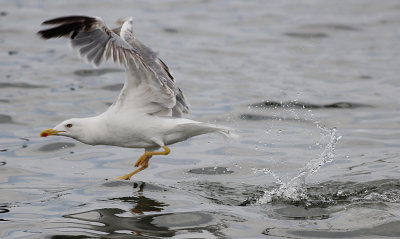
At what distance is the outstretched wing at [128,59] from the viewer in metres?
6.63

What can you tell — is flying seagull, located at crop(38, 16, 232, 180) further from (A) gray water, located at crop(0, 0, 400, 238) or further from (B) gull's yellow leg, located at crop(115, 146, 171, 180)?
(A) gray water, located at crop(0, 0, 400, 238)

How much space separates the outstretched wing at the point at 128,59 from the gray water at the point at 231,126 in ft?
2.86

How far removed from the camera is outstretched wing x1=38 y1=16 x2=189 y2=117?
21.8ft

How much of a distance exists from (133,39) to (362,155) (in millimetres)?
3173

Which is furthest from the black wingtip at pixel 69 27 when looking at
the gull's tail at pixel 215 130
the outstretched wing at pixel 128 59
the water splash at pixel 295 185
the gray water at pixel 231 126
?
the water splash at pixel 295 185

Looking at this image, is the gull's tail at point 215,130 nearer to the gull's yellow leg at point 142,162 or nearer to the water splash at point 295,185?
the gull's yellow leg at point 142,162

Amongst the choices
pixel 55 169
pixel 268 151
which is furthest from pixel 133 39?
pixel 268 151

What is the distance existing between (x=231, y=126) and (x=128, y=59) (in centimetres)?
386

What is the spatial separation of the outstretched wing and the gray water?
0.87m

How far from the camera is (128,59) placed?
6.71 m

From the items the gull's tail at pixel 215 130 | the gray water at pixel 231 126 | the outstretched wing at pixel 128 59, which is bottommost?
the gray water at pixel 231 126

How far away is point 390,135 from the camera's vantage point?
32.0 feet

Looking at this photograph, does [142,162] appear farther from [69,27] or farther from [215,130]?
[69,27]

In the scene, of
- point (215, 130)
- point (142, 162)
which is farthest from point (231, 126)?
point (215, 130)
